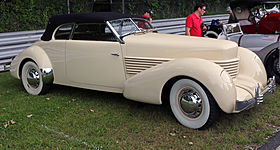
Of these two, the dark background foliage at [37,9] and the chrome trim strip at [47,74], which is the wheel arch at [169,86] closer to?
the chrome trim strip at [47,74]

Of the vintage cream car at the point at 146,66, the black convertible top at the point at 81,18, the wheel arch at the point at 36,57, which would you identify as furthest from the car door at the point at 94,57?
the wheel arch at the point at 36,57

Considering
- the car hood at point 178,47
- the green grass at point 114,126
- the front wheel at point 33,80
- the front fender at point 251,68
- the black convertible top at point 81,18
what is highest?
the black convertible top at point 81,18

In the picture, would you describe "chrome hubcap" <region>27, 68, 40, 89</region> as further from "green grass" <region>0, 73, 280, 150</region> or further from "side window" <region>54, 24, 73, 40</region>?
"side window" <region>54, 24, 73, 40</region>

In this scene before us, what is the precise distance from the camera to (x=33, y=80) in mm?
5883

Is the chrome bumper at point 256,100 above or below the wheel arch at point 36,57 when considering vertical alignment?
below

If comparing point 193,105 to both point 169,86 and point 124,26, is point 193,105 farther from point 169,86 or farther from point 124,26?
point 124,26

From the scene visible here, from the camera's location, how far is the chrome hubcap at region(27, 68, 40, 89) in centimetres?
585

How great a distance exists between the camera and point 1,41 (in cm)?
800

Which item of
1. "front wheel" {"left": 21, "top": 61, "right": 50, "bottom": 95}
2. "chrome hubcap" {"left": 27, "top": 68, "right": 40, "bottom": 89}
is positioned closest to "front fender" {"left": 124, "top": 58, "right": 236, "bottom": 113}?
"front wheel" {"left": 21, "top": 61, "right": 50, "bottom": 95}

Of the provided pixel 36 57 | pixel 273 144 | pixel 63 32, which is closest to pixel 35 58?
pixel 36 57

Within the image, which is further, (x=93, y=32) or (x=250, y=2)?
(x=250, y=2)

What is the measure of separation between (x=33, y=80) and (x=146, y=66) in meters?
2.52

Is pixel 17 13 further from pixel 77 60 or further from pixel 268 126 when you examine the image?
pixel 268 126

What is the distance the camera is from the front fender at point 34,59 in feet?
18.4
